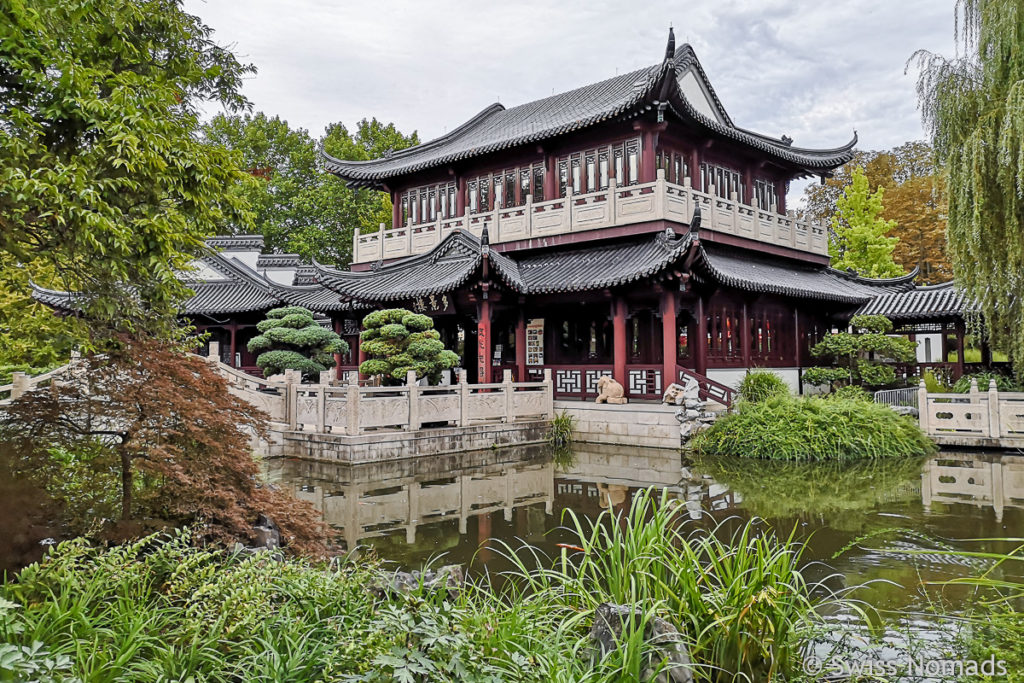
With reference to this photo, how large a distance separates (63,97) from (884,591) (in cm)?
585

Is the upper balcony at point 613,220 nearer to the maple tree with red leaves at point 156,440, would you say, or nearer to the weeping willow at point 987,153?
the weeping willow at point 987,153

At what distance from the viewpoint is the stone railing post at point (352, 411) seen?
36.0 ft

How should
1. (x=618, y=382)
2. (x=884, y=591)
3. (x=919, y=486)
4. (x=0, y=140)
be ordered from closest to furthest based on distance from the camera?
(x=0, y=140), (x=884, y=591), (x=919, y=486), (x=618, y=382)

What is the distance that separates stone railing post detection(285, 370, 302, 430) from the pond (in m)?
0.91

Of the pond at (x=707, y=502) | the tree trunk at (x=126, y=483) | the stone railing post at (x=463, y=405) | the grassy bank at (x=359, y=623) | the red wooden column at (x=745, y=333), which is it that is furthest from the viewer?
the red wooden column at (x=745, y=333)

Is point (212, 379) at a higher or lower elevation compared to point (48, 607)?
higher

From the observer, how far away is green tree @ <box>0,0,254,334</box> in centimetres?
346

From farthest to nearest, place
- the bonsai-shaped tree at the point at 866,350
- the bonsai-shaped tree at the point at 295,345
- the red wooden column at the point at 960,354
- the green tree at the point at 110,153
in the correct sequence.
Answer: the red wooden column at the point at 960,354 → the bonsai-shaped tree at the point at 295,345 → the bonsai-shaped tree at the point at 866,350 → the green tree at the point at 110,153

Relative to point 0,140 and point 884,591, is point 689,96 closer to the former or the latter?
point 884,591

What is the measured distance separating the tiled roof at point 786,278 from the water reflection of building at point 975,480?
15.9ft

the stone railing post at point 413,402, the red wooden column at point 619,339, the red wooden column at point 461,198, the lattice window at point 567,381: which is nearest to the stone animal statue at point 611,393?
the red wooden column at point 619,339

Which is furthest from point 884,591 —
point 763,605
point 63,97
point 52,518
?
point 63,97

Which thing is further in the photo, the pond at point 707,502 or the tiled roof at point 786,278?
the tiled roof at point 786,278

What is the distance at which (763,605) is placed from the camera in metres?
3.00
